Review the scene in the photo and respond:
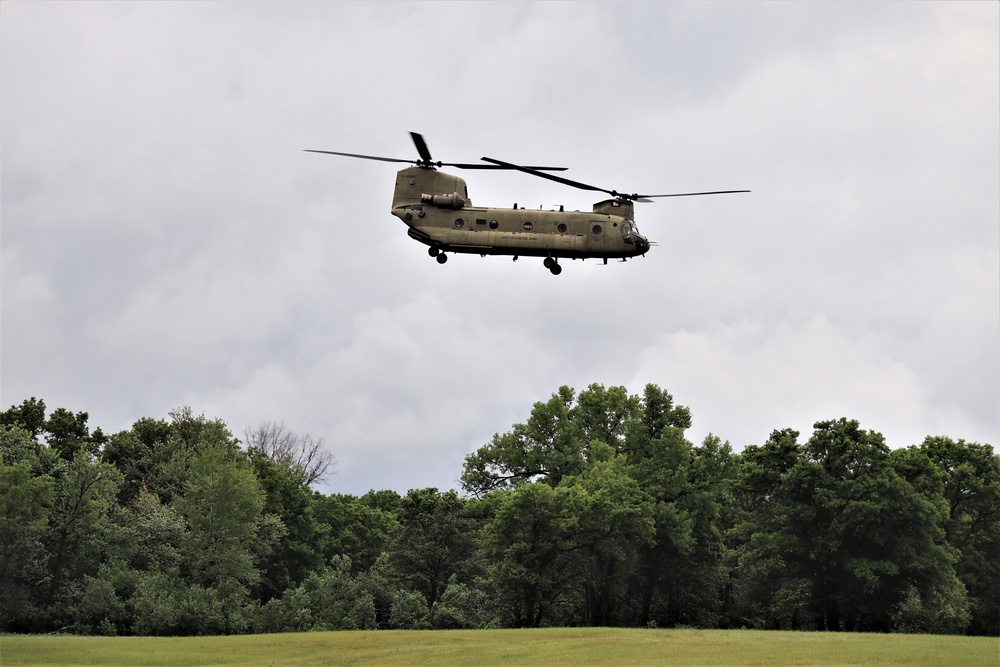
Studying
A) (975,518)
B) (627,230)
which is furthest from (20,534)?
(975,518)

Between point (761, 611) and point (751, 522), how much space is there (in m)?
9.49

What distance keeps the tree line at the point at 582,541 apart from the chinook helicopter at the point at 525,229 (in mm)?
41513

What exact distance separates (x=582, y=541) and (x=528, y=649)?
27.6 m

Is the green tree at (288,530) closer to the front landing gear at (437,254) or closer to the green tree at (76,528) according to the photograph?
the green tree at (76,528)

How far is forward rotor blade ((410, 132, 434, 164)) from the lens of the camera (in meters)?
55.5

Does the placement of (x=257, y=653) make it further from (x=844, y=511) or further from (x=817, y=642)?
(x=844, y=511)

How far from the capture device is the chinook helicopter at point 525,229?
180 feet

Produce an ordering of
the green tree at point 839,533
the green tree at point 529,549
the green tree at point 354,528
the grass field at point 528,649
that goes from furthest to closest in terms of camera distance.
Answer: the green tree at point 354,528
the green tree at point 529,549
the green tree at point 839,533
the grass field at point 528,649

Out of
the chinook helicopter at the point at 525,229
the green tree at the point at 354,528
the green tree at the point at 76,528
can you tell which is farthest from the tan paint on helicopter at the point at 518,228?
the green tree at the point at 354,528

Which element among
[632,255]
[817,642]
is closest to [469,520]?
[817,642]

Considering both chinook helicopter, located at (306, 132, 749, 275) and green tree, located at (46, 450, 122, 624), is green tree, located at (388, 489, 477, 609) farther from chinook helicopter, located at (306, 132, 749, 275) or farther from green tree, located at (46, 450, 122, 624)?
chinook helicopter, located at (306, 132, 749, 275)

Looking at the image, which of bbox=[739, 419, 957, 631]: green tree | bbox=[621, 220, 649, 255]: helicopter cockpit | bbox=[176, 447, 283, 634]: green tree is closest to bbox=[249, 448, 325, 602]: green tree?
bbox=[176, 447, 283, 634]: green tree

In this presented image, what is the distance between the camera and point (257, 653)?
69.2m

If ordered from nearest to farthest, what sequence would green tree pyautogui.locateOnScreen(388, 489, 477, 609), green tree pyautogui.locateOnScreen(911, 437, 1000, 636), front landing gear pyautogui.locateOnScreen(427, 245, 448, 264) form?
front landing gear pyautogui.locateOnScreen(427, 245, 448, 264)
green tree pyautogui.locateOnScreen(911, 437, 1000, 636)
green tree pyautogui.locateOnScreen(388, 489, 477, 609)
